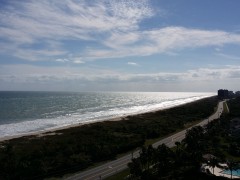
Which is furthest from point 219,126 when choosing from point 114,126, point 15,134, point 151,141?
point 15,134

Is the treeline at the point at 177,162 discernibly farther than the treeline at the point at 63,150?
No

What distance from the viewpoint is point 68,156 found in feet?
206

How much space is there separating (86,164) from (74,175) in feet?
20.3

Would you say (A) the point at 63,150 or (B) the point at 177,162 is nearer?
(B) the point at 177,162

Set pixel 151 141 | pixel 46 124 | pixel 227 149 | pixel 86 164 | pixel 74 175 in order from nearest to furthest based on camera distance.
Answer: pixel 74 175 < pixel 86 164 < pixel 227 149 < pixel 151 141 < pixel 46 124

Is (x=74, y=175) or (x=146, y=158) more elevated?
(x=146, y=158)

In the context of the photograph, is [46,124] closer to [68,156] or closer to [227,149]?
[68,156]

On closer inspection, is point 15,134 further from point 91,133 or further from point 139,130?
point 139,130

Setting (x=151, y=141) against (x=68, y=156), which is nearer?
(x=68, y=156)

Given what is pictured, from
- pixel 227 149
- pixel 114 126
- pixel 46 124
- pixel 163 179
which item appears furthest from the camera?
pixel 46 124

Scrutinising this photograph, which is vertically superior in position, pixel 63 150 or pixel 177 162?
pixel 177 162

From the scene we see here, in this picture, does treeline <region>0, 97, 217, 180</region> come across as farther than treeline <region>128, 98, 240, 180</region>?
Yes

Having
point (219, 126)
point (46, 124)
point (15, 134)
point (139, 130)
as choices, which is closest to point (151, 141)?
point (139, 130)

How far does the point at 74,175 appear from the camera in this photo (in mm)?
54125
